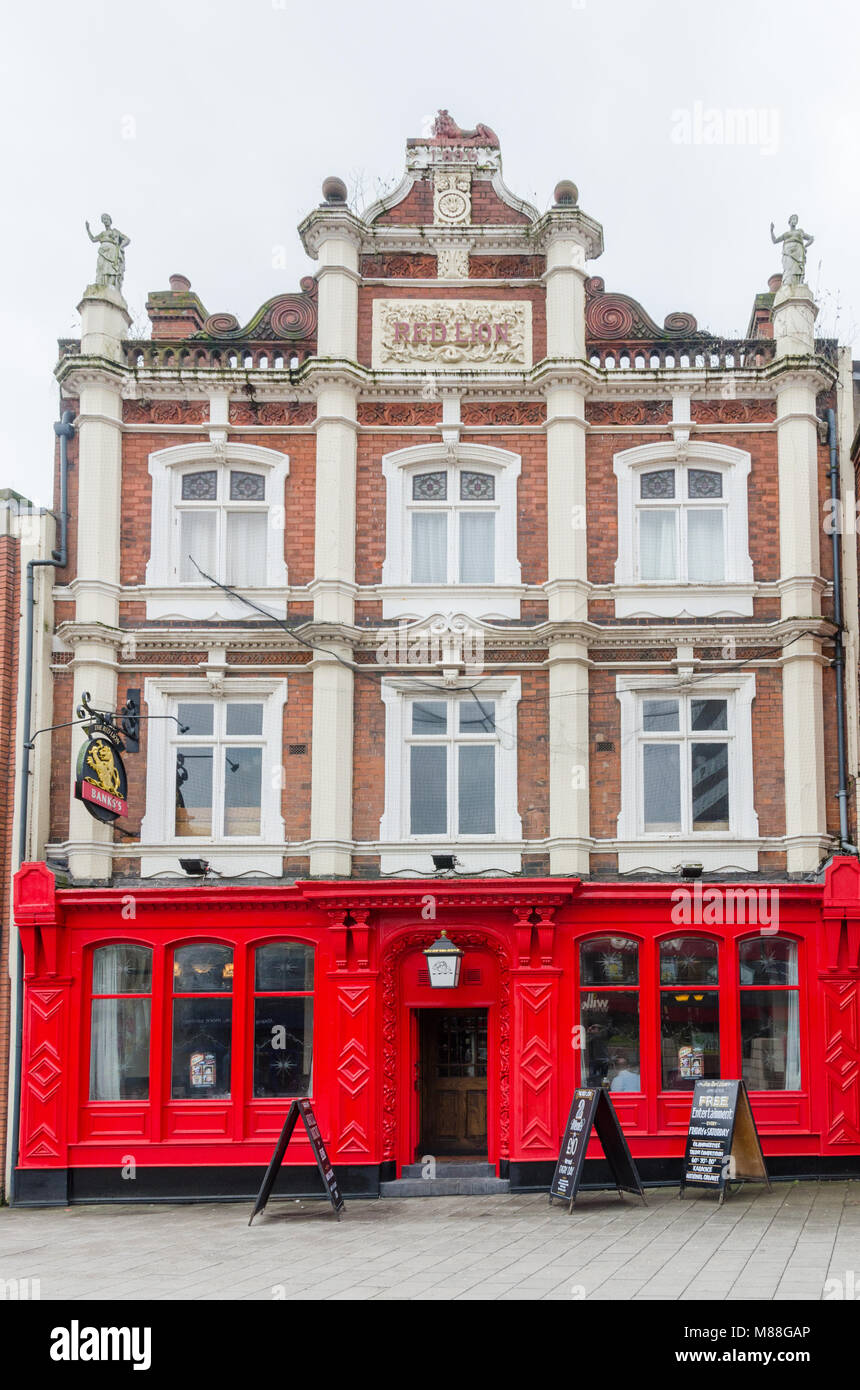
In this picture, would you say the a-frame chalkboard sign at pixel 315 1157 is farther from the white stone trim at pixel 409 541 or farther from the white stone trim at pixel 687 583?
the white stone trim at pixel 687 583

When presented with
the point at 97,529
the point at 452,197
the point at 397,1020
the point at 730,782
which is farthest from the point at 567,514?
the point at 397,1020

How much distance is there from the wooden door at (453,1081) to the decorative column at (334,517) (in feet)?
8.33

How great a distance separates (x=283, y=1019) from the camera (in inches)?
760

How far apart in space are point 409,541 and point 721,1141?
888 cm

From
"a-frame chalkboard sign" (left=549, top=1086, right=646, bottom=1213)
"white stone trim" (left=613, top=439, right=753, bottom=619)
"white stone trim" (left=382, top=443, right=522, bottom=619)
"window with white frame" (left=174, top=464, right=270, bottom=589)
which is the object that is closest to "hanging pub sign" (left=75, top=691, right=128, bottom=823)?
"window with white frame" (left=174, top=464, right=270, bottom=589)

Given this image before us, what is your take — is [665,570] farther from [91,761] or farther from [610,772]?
[91,761]

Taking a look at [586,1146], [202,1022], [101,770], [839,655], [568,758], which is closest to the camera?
[586,1146]

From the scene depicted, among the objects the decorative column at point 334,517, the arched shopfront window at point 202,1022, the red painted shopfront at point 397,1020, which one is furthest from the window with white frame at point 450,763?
the arched shopfront window at point 202,1022

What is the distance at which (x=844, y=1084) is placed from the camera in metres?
18.9

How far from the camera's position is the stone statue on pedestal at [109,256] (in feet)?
68.5

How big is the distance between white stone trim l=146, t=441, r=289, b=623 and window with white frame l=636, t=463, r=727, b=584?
504 cm

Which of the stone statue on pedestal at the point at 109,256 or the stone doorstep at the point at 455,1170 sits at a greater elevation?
the stone statue on pedestal at the point at 109,256

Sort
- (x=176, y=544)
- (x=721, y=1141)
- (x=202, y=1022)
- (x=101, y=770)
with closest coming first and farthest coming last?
(x=721, y=1141) < (x=101, y=770) < (x=202, y=1022) < (x=176, y=544)

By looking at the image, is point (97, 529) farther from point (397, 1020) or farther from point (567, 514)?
point (397, 1020)
